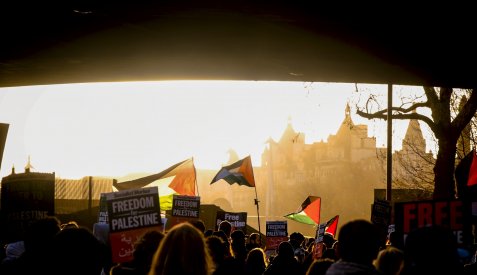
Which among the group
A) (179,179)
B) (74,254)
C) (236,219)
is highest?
(179,179)

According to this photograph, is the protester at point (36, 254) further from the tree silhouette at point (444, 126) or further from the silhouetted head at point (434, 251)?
the tree silhouette at point (444, 126)

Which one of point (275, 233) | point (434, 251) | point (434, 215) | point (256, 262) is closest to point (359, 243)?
point (434, 251)

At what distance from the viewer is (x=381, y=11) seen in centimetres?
1033

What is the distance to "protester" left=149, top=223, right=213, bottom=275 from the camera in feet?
15.2

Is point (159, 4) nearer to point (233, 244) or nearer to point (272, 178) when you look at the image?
point (233, 244)

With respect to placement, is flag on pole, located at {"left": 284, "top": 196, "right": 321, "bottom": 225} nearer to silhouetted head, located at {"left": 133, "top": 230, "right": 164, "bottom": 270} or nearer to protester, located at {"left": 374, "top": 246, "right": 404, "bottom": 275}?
protester, located at {"left": 374, "top": 246, "right": 404, "bottom": 275}

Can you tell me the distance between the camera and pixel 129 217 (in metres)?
9.13

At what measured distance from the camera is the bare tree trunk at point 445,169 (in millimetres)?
23195

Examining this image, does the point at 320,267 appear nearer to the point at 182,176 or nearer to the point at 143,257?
the point at 143,257

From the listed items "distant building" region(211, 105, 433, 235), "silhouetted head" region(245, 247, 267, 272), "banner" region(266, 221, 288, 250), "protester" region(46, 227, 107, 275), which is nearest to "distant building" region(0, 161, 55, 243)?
"silhouetted head" region(245, 247, 267, 272)

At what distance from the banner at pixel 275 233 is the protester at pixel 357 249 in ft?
42.4

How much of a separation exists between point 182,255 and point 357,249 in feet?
4.00

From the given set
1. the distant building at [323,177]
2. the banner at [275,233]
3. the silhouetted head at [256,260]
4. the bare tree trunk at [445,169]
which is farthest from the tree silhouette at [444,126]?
the distant building at [323,177]

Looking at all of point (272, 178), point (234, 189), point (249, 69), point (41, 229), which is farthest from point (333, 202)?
point (41, 229)
